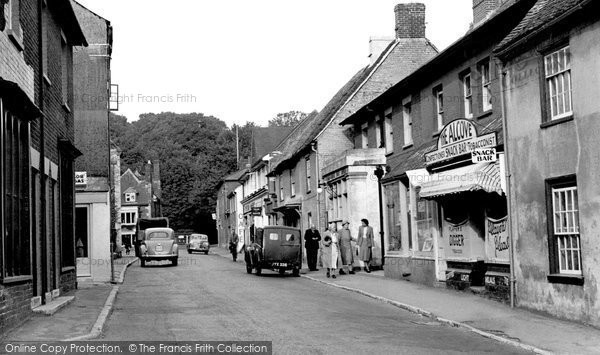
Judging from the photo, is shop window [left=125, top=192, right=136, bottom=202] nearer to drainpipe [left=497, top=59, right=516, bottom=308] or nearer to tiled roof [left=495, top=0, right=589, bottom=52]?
drainpipe [left=497, top=59, right=516, bottom=308]

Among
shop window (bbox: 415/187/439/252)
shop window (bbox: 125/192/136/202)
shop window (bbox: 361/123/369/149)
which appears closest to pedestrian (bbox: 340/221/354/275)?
shop window (bbox: 361/123/369/149)

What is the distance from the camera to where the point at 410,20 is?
3638 centimetres

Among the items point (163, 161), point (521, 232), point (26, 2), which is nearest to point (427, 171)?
point (521, 232)

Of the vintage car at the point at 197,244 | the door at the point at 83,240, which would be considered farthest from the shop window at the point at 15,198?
the vintage car at the point at 197,244

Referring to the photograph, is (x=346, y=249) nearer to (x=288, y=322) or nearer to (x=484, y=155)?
(x=484, y=155)

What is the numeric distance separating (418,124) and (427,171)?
13.3ft

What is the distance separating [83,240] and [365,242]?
11420 millimetres

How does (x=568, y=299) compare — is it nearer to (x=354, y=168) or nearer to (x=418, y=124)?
(x=418, y=124)

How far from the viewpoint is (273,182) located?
5209 cm

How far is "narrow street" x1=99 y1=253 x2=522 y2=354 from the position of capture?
11445mm

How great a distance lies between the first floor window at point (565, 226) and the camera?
46.4 ft

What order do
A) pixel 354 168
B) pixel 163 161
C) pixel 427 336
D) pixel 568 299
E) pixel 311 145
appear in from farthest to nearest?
pixel 163 161 → pixel 311 145 → pixel 354 168 → pixel 568 299 → pixel 427 336

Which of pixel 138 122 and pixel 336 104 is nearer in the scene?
pixel 336 104

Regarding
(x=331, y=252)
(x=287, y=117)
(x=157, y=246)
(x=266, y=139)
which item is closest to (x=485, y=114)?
(x=331, y=252)
